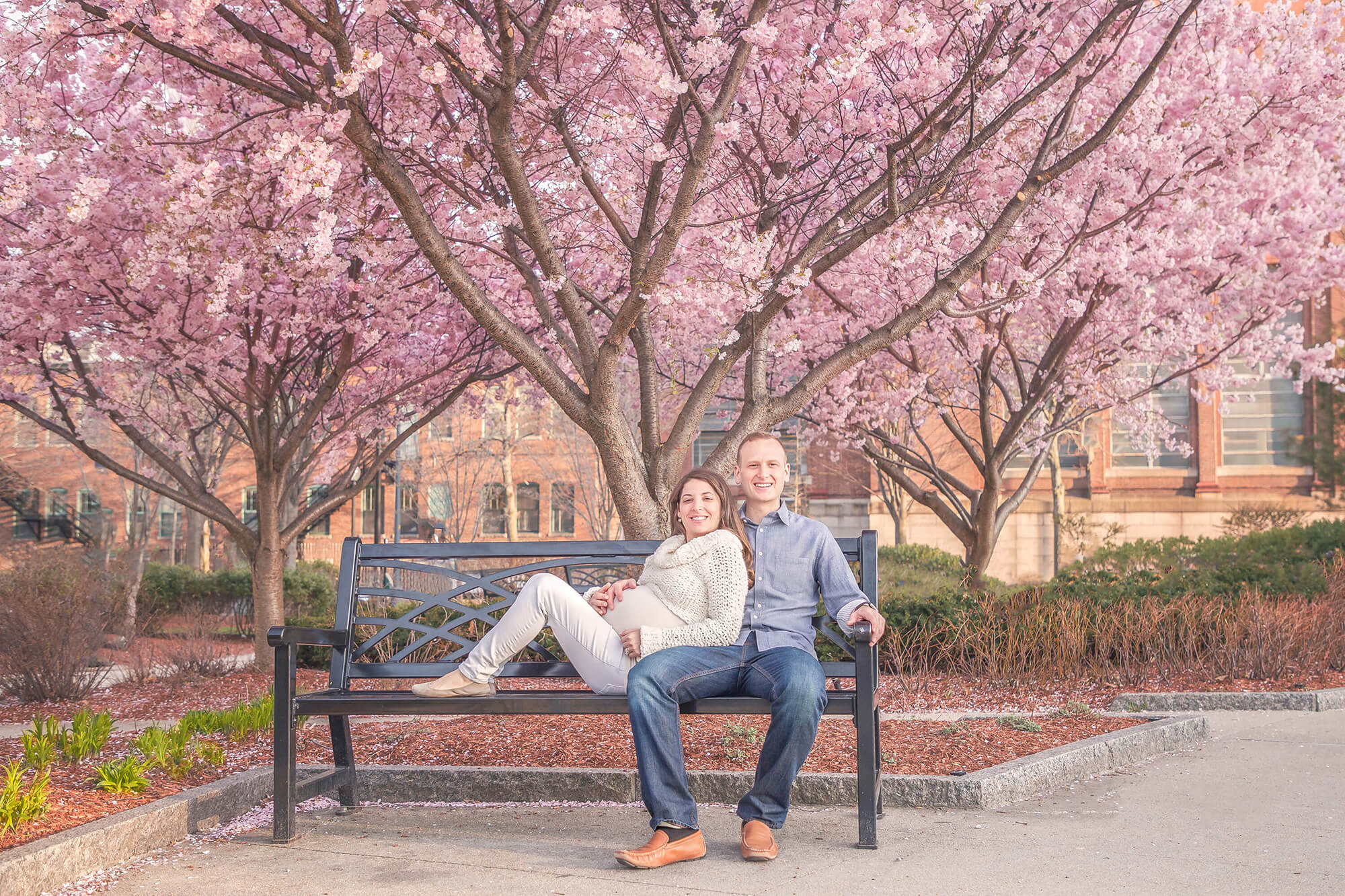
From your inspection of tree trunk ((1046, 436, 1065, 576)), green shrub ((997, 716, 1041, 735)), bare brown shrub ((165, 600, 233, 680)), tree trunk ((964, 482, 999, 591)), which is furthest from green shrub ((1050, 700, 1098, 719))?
tree trunk ((1046, 436, 1065, 576))

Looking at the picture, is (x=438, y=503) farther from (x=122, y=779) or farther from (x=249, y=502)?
(x=122, y=779)

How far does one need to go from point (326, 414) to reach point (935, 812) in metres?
8.78

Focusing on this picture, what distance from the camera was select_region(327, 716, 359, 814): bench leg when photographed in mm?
4598

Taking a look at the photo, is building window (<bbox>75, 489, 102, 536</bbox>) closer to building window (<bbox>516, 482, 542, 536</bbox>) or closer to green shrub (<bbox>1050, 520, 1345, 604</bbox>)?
building window (<bbox>516, 482, 542, 536</bbox>)

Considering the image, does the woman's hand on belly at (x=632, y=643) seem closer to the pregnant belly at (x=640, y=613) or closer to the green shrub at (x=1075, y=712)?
the pregnant belly at (x=640, y=613)

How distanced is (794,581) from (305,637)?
73.9 inches

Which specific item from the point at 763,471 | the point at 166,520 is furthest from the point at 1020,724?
the point at 166,520

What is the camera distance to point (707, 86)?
7.36 m

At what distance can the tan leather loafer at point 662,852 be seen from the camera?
11.9 ft

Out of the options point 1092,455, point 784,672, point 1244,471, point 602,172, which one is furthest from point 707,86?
point 1244,471

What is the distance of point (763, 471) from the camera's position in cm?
448

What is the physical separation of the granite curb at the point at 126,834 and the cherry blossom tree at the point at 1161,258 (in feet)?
19.8

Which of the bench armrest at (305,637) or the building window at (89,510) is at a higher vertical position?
the bench armrest at (305,637)

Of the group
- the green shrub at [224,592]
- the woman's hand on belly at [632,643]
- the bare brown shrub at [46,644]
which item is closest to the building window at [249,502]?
the green shrub at [224,592]
